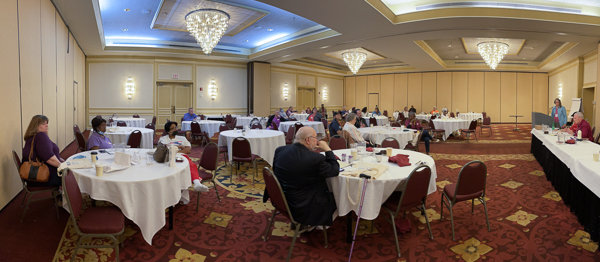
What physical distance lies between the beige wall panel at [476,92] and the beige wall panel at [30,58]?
20.7 meters

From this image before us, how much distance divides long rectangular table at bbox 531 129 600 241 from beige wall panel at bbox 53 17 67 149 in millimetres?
9313

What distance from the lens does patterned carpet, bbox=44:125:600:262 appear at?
10.2ft

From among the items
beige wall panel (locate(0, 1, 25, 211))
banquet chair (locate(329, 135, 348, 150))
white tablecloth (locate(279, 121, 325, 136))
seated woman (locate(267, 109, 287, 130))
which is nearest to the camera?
beige wall panel (locate(0, 1, 25, 211))

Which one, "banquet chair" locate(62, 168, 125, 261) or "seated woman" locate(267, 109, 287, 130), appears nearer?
"banquet chair" locate(62, 168, 125, 261)

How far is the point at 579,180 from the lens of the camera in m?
3.61

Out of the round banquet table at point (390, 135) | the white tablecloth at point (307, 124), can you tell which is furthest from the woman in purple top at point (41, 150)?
the white tablecloth at point (307, 124)

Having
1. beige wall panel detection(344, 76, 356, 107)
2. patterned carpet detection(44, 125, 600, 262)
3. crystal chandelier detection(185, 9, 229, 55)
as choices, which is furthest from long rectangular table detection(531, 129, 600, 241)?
beige wall panel detection(344, 76, 356, 107)

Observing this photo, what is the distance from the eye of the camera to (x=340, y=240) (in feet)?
11.2

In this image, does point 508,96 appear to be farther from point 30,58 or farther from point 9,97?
point 9,97

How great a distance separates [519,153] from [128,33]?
1341 cm

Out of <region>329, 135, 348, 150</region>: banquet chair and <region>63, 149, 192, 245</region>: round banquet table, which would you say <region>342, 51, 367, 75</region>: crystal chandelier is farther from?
<region>63, 149, 192, 245</region>: round banquet table

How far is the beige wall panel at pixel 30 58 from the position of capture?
16.4 feet

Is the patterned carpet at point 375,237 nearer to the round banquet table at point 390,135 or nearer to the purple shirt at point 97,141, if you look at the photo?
the purple shirt at point 97,141

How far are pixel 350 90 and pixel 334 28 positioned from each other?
14.8 meters
